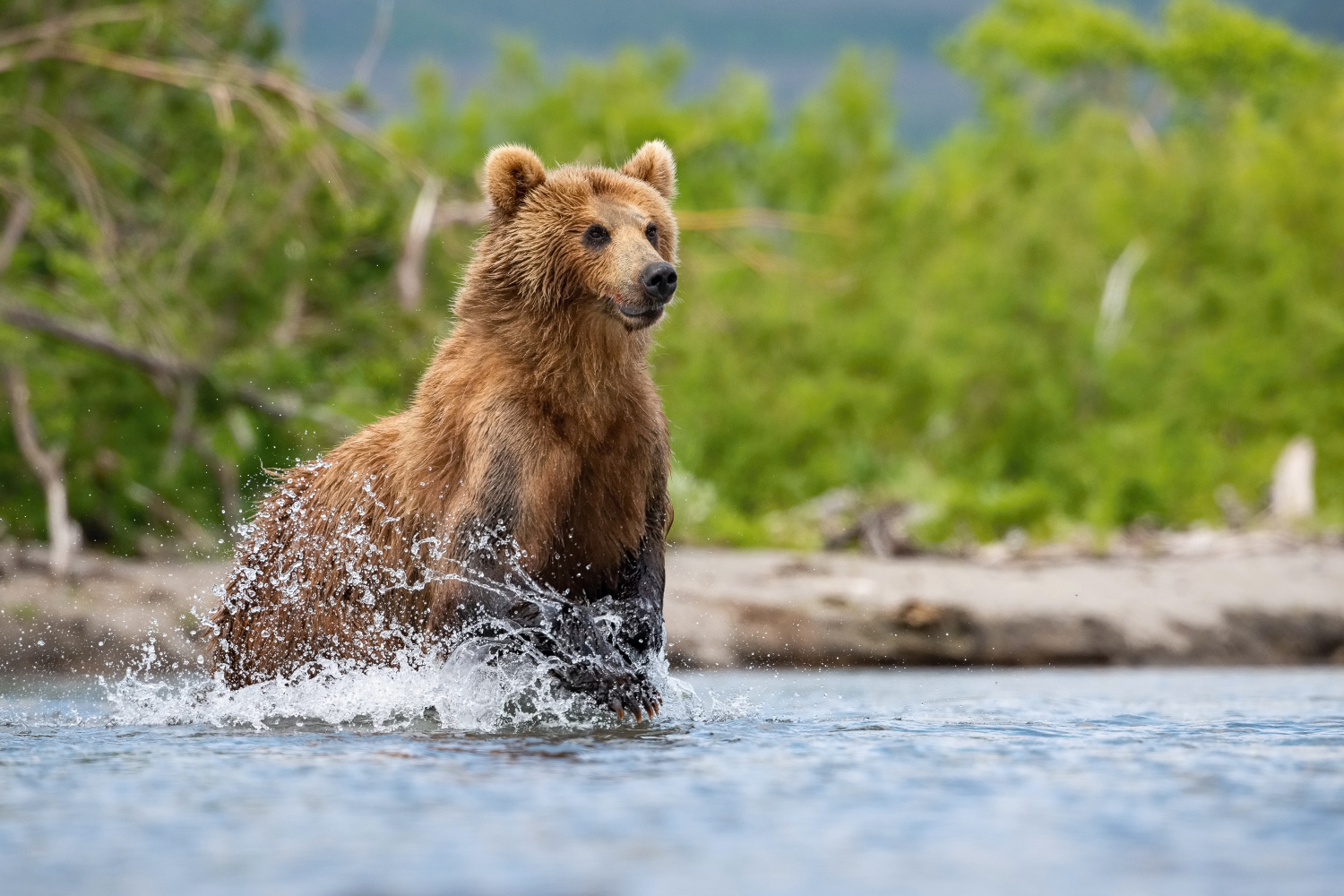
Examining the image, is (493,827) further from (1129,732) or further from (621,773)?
(1129,732)

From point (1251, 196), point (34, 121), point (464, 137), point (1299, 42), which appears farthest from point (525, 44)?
point (1299, 42)

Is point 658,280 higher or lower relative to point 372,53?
lower

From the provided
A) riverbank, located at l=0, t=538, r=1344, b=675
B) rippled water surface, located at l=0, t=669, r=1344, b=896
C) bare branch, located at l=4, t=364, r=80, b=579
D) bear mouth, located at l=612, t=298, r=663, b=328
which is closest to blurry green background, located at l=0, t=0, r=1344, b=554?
bare branch, located at l=4, t=364, r=80, b=579

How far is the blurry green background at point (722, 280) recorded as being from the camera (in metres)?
10.1

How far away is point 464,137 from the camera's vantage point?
27969 mm

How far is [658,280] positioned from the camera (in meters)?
5.04

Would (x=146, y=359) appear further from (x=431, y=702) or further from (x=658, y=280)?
(x=658, y=280)

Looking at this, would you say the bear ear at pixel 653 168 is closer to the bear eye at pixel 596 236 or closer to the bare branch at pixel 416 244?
the bear eye at pixel 596 236

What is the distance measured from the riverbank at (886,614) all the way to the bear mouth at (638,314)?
432 centimetres

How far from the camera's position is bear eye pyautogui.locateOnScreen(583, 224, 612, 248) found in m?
5.30

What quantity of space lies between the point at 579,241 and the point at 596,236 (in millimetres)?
57

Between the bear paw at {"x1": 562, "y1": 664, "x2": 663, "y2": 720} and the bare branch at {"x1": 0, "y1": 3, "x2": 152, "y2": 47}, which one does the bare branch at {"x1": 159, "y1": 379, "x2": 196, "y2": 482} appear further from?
the bear paw at {"x1": 562, "y1": 664, "x2": 663, "y2": 720}

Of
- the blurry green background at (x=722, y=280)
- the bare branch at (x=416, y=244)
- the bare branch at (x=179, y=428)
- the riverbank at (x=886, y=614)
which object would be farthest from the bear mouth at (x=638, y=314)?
the bare branch at (x=416, y=244)

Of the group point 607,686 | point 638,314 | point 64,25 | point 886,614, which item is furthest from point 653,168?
point 64,25
